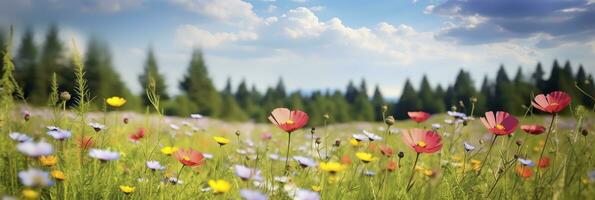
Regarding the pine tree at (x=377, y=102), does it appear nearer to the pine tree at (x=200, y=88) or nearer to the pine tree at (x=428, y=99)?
the pine tree at (x=428, y=99)

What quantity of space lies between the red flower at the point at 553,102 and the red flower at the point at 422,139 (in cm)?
35

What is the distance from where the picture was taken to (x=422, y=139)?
1706mm

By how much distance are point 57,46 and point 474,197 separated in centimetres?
2013

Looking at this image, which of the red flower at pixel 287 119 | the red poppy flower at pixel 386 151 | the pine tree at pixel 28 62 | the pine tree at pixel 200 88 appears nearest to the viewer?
the red flower at pixel 287 119

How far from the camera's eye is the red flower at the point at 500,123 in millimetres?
1732

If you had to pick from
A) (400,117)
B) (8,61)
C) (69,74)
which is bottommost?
(400,117)

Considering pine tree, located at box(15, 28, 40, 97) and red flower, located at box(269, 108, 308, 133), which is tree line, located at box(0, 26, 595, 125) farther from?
red flower, located at box(269, 108, 308, 133)

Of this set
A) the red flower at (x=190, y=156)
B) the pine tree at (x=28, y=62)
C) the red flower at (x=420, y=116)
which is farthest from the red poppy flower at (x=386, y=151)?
the pine tree at (x=28, y=62)

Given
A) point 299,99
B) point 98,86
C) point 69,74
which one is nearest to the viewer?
point 69,74

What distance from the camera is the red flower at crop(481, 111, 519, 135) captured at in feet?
5.68

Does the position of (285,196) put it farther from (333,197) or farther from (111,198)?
(111,198)

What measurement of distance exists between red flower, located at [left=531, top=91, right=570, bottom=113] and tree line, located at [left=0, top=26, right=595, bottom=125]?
10.4 metres

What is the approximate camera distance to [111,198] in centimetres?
187

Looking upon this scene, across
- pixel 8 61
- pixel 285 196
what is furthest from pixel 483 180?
pixel 8 61
